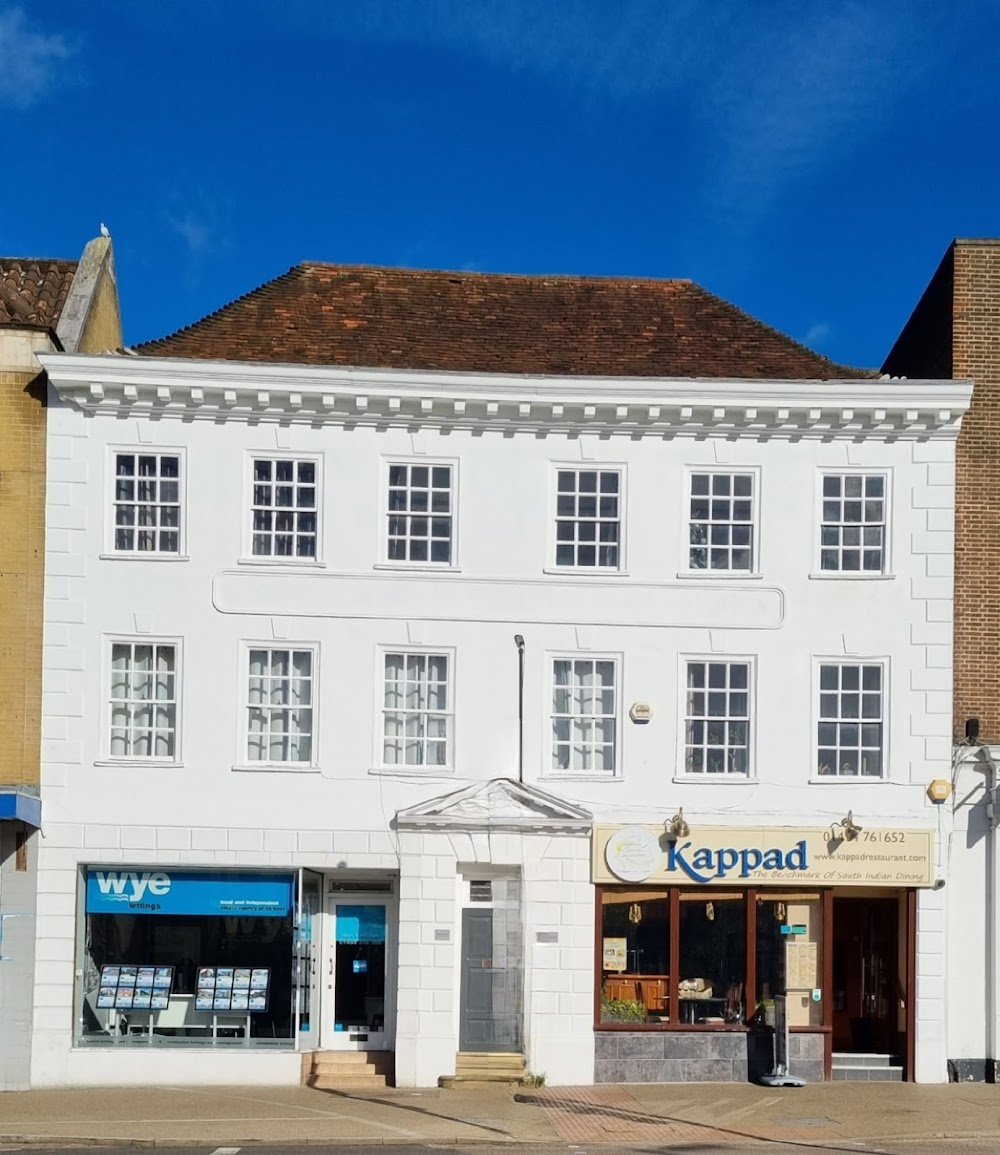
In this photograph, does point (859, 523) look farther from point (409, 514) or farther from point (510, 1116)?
point (510, 1116)

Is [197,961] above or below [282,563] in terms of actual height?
below

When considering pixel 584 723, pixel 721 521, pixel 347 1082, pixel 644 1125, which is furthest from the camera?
pixel 721 521

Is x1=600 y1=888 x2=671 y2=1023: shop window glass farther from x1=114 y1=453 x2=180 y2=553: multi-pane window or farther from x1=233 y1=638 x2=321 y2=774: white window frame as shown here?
x1=114 y1=453 x2=180 y2=553: multi-pane window

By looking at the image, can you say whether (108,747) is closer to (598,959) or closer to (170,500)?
(170,500)

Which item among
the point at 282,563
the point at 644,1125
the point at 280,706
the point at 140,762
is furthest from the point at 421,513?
the point at 644,1125

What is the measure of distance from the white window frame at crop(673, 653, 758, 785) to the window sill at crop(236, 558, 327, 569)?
16.0 ft

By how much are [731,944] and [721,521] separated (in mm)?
5514

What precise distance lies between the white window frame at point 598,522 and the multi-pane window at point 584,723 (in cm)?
115

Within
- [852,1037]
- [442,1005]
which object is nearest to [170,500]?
[442,1005]

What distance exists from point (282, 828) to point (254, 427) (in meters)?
5.18

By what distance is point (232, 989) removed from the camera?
19.8 m

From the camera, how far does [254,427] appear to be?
20.3m

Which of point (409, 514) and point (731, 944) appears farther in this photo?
point (409, 514)

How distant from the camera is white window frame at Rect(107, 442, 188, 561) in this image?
20000mm
